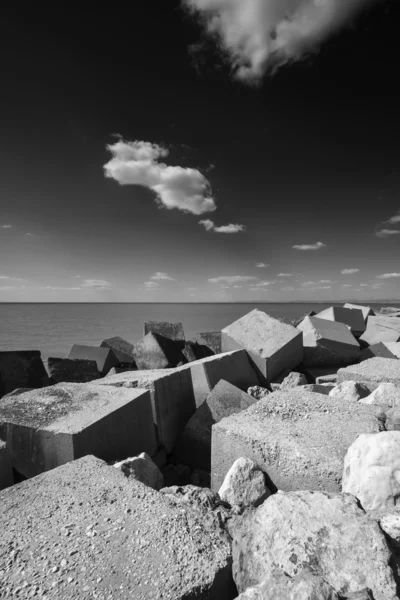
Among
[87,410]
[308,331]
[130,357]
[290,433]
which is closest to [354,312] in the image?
[308,331]

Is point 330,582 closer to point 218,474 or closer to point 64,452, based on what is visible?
point 218,474

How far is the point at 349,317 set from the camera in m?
6.73

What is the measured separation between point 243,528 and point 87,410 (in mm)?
1254

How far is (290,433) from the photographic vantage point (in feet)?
5.88

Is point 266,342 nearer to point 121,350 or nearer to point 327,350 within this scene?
point 327,350

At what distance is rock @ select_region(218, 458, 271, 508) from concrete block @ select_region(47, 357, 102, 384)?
3.08m

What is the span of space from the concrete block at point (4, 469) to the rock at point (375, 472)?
172 centimetres

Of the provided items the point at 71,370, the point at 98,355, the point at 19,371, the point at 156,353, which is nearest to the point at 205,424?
the point at 156,353

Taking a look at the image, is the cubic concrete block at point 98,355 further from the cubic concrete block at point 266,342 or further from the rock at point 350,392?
the rock at point 350,392

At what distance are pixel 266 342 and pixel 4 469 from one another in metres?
2.89

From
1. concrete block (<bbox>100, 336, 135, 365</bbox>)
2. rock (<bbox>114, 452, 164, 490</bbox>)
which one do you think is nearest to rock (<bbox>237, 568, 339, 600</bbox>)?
rock (<bbox>114, 452, 164, 490</bbox>)

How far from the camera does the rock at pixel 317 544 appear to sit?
2.99 feet

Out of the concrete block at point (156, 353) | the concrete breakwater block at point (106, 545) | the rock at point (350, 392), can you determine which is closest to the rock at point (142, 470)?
the concrete breakwater block at point (106, 545)

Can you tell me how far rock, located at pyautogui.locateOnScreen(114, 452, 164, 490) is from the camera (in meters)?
1.63
